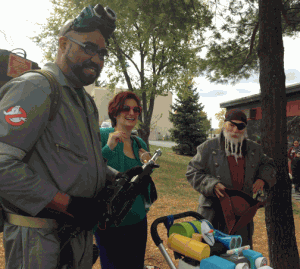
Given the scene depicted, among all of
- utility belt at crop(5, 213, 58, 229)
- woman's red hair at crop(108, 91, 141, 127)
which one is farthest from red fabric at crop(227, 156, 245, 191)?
utility belt at crop(5, 213, 58, 229)

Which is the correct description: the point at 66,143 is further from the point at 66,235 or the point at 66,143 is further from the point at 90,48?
the point at 90,48

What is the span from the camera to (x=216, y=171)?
3.01m

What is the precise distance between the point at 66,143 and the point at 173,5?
4.04 m

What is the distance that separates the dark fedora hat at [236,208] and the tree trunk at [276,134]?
104 cm

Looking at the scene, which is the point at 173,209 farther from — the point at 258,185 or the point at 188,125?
the point at 188,125

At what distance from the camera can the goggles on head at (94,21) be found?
1.66m

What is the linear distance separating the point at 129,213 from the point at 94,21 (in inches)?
64.2

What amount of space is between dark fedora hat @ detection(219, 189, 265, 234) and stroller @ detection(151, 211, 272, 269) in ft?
2.25

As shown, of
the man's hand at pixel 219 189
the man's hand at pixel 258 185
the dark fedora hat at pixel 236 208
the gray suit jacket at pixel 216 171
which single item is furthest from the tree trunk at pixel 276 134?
the man's hand at pixel 219 189

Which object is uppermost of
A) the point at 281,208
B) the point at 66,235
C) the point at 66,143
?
the point at 66,143

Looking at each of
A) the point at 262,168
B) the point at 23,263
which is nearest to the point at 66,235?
the point at 23,263

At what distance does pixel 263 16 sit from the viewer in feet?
12.1

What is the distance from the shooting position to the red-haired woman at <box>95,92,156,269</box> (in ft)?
7.89

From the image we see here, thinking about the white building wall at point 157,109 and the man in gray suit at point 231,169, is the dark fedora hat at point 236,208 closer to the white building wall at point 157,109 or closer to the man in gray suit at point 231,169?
the man in gray suit at point 231,169
